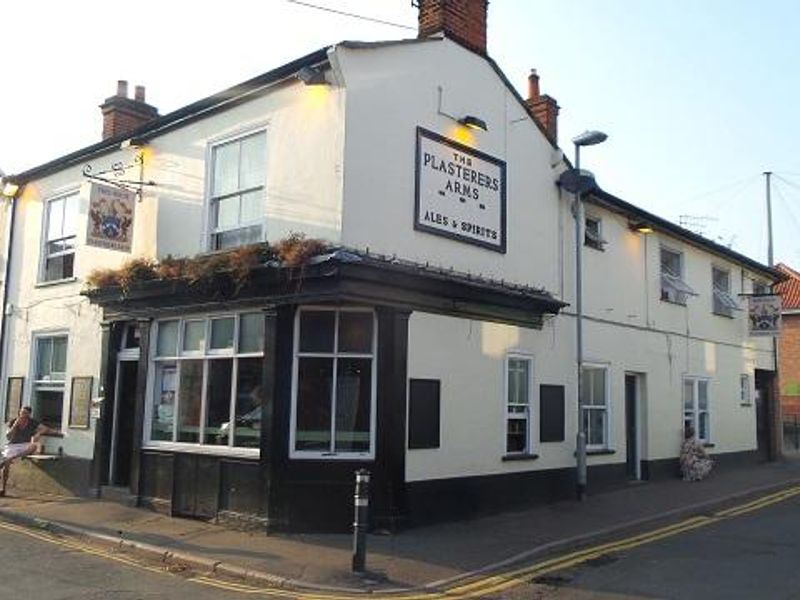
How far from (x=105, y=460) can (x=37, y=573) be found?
18.7ft

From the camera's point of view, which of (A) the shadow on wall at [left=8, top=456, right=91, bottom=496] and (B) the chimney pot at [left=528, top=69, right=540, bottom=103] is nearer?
(A) the shadow on wall at [left=8, top=456, right=91, bottom=496]

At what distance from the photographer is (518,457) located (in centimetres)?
1420

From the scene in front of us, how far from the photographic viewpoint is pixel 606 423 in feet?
56.1

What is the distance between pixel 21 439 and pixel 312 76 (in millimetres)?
9205

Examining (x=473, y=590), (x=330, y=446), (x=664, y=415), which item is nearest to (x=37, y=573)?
(x=330, y=446)

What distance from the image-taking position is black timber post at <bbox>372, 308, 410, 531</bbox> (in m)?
11.6

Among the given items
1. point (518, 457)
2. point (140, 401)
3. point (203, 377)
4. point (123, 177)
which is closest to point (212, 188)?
point (123, 177)

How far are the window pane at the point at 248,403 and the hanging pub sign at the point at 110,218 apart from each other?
357cm

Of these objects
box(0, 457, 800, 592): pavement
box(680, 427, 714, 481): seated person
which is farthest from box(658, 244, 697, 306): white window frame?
box(0, 457, 800, 592): pavement

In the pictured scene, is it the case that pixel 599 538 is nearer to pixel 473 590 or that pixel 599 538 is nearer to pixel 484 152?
pixel 473 590

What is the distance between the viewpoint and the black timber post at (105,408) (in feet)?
49.1

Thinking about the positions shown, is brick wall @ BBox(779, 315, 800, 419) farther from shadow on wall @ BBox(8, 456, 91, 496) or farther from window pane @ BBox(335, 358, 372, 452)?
shadow on wall @ BBox(8, 456, 91, 496)

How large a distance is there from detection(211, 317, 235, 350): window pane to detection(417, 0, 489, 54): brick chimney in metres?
5.73

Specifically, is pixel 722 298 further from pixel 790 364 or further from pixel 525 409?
pixel 790 364
